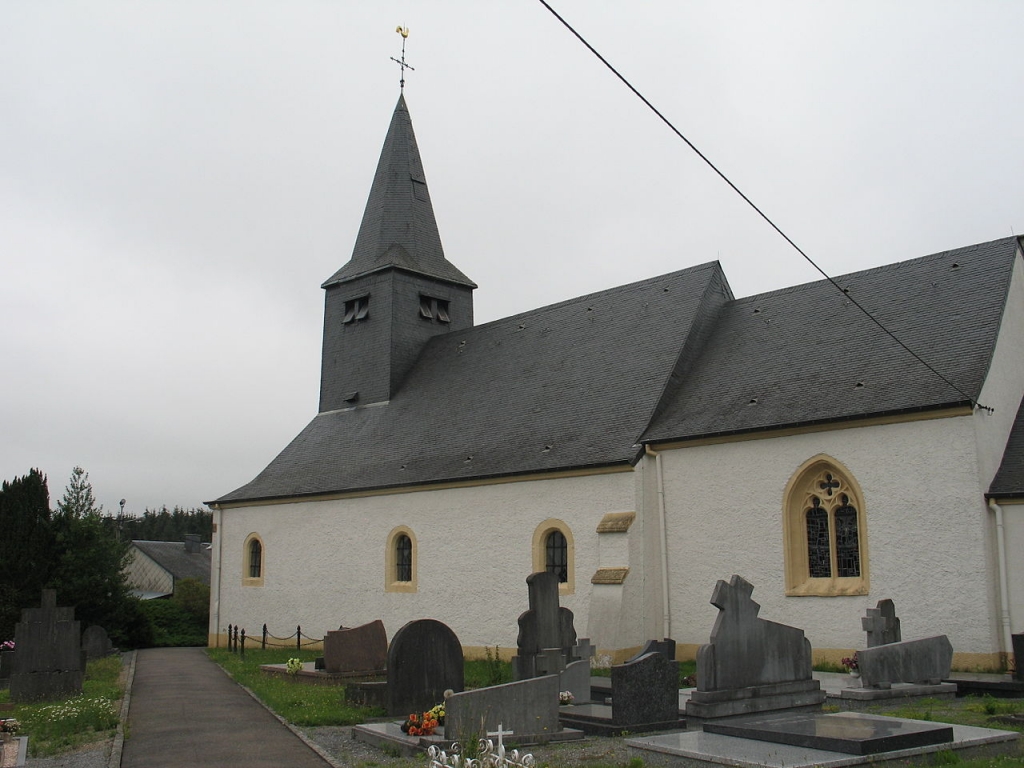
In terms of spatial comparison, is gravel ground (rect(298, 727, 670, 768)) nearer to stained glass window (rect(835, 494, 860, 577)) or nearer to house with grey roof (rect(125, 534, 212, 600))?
stained glass window (rect(835, 494, 860, 577))

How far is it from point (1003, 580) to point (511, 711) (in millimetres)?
8341

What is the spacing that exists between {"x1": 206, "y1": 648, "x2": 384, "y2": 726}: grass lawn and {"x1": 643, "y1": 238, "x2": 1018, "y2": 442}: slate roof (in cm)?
756

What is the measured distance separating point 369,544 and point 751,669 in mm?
13624

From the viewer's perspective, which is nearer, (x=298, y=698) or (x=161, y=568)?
(x=298, y=698)

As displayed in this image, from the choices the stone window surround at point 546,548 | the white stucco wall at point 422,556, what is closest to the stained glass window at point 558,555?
the stone window surround at point 546,548

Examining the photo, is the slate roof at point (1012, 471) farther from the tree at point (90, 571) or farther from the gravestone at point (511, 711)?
the tree at point (90, 571)

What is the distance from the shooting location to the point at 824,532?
15.6 meters

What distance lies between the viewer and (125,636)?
88.0 ft

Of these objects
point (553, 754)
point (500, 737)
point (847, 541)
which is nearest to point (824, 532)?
point (847, 541)

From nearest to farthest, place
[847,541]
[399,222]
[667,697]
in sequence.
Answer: [667,697]
[847,541]
[399,222]

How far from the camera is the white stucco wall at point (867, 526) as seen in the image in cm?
1373

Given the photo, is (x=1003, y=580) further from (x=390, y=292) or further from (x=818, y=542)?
(x=390, y=292)

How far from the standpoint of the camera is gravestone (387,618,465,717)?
1141 cm

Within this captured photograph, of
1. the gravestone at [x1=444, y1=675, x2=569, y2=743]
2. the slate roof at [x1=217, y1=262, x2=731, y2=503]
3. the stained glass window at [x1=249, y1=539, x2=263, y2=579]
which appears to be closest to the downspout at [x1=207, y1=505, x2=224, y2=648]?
the slate roof at [x1=217, y1=262, x2=731, y2=503]
